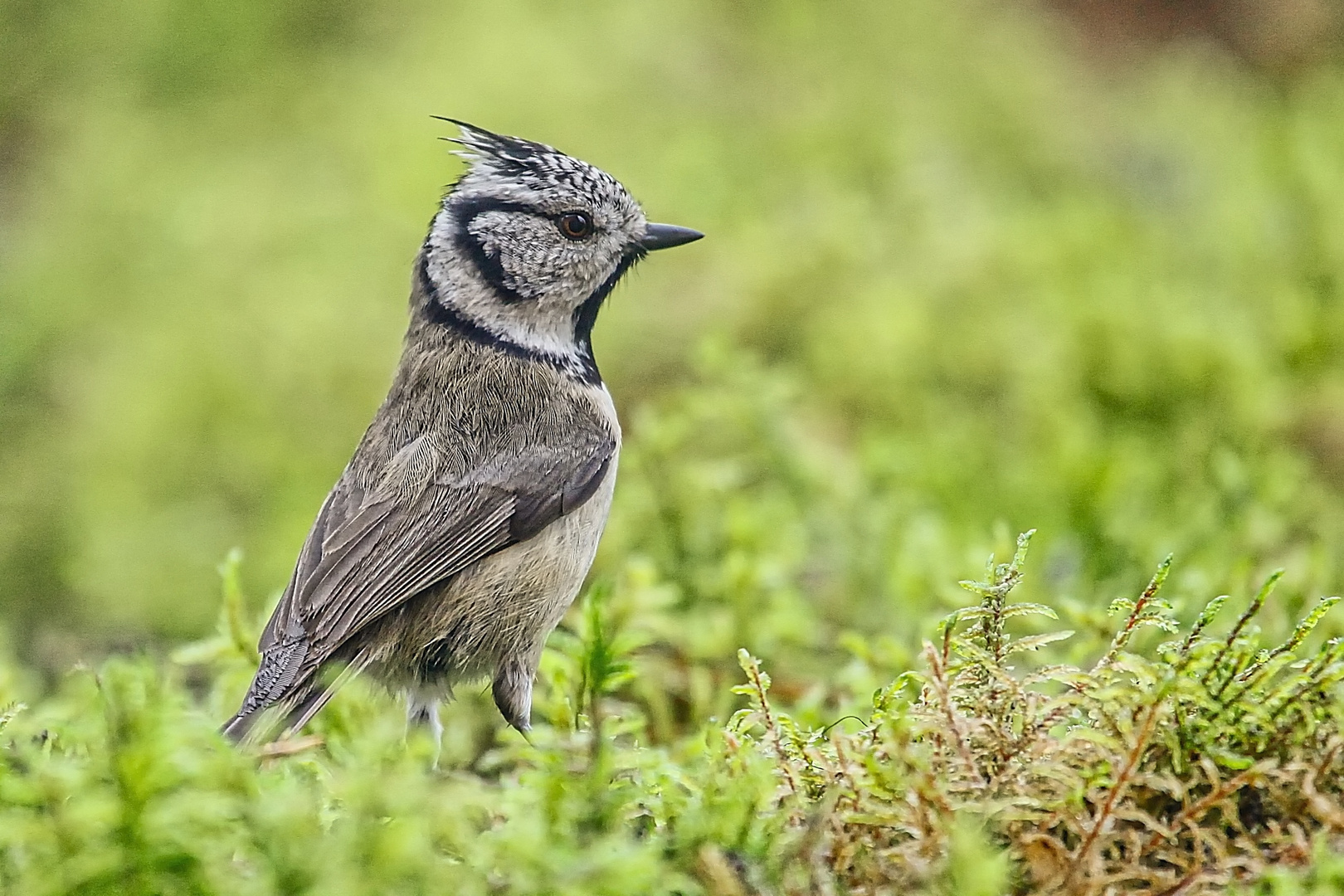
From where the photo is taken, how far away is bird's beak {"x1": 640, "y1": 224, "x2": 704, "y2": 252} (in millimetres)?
4098

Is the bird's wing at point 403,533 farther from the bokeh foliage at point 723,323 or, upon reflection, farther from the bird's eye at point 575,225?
the bird's eye at point 575,225

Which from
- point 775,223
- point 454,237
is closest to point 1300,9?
point 775,223

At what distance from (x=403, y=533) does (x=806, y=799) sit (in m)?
1.49

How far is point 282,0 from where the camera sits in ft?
32.0

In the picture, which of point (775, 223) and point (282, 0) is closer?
point (775, 223)

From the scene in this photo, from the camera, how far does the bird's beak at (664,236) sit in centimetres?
410

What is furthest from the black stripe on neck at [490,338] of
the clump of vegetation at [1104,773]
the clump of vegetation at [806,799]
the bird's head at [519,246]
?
the clump of vegetation at [1104,773]

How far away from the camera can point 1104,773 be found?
1.86 metres

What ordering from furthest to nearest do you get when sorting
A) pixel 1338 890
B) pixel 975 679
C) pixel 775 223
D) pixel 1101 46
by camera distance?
pixel 1101 46 < pixel 775 223 < pixel 975 679 < pixel 1338 890

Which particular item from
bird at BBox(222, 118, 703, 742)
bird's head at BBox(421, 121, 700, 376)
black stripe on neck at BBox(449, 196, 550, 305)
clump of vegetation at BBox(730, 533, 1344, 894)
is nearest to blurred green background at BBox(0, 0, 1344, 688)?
bird at BBox(222, 118, 703, 742)

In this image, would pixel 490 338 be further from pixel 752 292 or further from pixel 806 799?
pixel 752 292

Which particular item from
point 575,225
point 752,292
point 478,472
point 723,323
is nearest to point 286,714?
point 478,472

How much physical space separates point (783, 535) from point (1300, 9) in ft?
26.7

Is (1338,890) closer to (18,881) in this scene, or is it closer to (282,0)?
(18,881)
